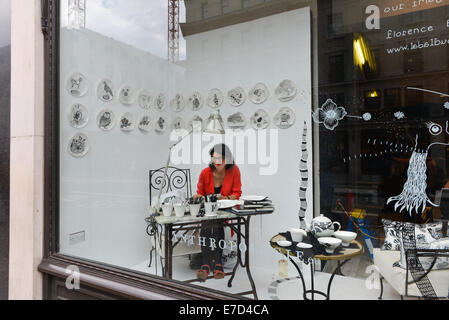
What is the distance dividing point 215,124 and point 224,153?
434 mm

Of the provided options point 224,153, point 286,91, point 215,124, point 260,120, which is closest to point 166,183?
point 224,153

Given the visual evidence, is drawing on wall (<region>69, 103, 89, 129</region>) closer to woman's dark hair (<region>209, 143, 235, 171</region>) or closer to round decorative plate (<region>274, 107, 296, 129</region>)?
woman's dark hair (<region>209, 143, 235, 171</region>)

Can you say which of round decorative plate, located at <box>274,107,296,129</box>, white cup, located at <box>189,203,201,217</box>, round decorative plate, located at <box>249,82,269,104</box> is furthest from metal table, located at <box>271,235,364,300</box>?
round decorative plate, located at <box>249,82,269,104</box>

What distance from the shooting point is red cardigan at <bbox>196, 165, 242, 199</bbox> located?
332 cm

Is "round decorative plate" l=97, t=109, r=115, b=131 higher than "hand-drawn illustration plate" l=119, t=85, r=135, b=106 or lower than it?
lower

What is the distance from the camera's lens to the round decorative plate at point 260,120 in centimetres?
341

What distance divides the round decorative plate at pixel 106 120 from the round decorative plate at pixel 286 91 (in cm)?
177

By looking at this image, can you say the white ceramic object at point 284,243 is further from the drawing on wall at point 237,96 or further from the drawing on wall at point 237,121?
the drawing on wall at point 237,96

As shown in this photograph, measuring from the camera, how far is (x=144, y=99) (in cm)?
353

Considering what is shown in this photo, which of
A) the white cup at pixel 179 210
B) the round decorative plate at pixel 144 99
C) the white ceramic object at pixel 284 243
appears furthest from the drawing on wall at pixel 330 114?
the round decorative plate at pixel 144 99

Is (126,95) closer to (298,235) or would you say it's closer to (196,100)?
(196,100)

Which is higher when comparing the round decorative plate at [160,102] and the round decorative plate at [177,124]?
the round decorative plate at [160,102]

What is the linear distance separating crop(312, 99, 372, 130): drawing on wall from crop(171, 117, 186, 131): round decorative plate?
5.09ft
